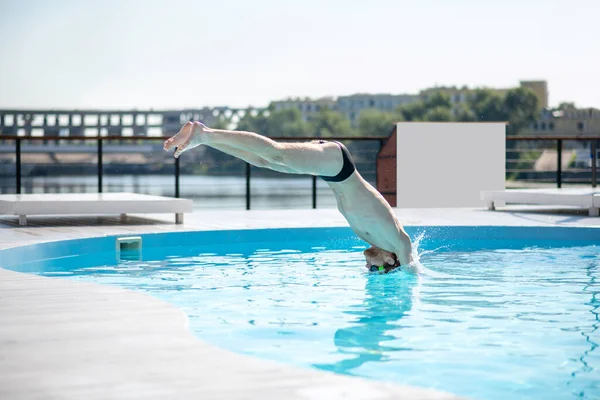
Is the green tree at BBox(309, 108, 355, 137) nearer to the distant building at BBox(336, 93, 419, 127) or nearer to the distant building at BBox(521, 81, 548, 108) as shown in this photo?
the distant building at BBox(336, 93, 419, 127)

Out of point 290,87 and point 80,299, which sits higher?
point 290,87

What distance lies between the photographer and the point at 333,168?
3.99 meters

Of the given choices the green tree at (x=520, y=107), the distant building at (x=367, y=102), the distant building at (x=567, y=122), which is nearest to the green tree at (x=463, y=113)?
the green tree at (x=520, y=107)

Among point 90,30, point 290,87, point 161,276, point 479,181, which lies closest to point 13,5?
point 90,30

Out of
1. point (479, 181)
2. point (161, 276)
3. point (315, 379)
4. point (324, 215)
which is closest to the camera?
point (315, 379)

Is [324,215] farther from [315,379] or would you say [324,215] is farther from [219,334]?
[315,379]

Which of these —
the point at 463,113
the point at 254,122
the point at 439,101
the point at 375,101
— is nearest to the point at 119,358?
the point at 254,122

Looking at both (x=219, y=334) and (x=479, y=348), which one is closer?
(x=479, y=348)

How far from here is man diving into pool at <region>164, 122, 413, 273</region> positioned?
3.43 m

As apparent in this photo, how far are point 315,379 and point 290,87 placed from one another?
288 ft

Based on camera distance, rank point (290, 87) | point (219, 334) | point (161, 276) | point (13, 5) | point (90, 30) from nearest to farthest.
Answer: point (219, 334) → point (161, 276) → point (13, 5) → point (90, 30) → point (290, 87)

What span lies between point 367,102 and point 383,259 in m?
116

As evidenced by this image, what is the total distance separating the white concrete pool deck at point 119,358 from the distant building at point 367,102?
363 feet

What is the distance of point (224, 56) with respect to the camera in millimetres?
77062
